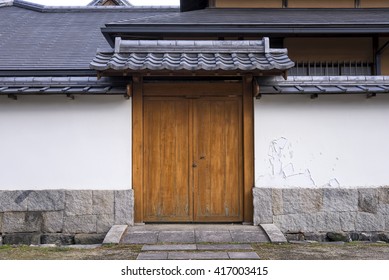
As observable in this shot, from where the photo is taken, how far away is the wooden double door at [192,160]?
749cm

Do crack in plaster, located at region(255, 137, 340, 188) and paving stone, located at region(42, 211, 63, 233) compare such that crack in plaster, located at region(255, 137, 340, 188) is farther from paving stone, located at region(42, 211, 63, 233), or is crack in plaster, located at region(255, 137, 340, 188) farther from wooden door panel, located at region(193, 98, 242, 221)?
paving stone, located at region(42, 211, 63, 233)

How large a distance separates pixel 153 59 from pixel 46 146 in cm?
248

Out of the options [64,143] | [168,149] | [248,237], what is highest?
[64,143]

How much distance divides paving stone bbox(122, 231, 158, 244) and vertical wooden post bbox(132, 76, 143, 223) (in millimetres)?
566

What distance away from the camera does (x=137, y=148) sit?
24.2ft

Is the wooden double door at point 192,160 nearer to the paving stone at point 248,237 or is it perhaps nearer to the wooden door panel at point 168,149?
the wooden door panel at point 168,149

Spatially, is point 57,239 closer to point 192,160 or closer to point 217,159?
point 192,160

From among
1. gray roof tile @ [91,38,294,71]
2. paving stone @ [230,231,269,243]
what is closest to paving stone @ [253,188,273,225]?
paving stone @ [230,231,269,243]

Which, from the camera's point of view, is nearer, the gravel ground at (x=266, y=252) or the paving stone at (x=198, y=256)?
the paving stone at (x=198, y=256)

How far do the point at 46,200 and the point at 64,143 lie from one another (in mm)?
1058

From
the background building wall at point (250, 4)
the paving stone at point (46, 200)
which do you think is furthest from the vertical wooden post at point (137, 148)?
the background building wall at point (250, 4)

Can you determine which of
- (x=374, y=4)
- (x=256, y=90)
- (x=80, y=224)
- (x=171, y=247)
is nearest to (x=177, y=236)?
(x=171, y=247)

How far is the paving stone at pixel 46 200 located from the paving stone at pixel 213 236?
2484 mm

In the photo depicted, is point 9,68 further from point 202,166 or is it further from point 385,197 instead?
point 385,197
